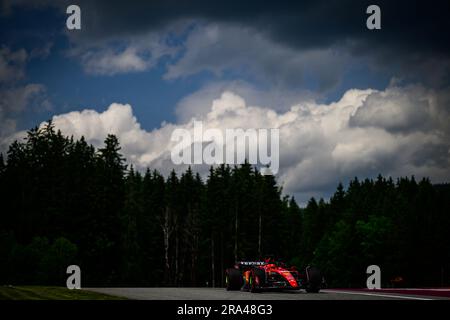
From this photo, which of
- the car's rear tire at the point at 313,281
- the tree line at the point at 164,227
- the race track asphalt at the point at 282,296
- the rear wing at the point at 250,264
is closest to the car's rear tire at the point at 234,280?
the rear wing at the point at 250,264

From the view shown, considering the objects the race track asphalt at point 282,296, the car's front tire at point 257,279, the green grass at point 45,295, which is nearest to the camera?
the green grass at point 45,295

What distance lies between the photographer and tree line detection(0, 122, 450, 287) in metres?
74.4

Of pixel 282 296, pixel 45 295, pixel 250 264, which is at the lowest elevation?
pixel 282 296

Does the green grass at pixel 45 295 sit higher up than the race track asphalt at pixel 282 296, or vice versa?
the green grass at pixel 45 295

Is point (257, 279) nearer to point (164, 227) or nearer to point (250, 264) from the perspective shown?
point (250, 264)

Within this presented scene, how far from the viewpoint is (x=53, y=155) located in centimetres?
8344

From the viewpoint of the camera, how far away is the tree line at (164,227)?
74375 mm

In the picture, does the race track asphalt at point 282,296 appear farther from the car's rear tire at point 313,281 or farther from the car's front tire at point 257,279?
the car's front tire at point 257,279

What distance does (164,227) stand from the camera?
91.2m

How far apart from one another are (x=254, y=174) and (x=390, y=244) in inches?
1012

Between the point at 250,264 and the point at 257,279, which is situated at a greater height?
the point at 250,264

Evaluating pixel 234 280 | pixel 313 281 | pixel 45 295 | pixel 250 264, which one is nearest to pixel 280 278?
pixel 313 281

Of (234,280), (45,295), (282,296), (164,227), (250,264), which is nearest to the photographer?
(45,295)
